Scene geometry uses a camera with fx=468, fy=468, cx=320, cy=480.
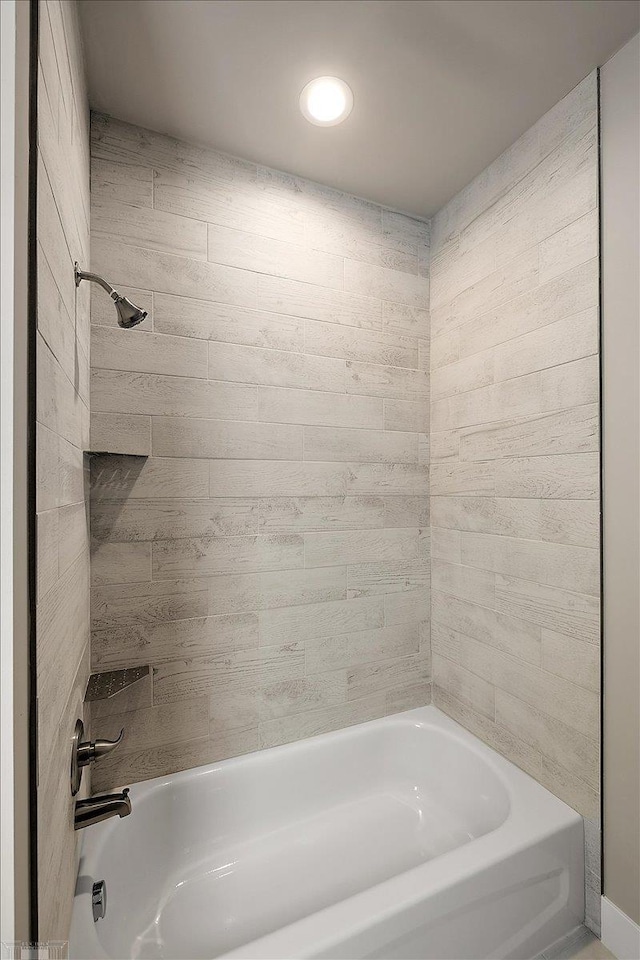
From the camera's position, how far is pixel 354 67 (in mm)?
1346

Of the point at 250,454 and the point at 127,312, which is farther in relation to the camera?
the point at 250,454

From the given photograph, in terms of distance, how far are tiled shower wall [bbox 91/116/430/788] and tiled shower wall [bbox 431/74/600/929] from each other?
0.54 feet

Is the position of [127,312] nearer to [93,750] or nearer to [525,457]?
[93,750]

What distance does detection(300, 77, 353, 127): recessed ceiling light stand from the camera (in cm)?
141

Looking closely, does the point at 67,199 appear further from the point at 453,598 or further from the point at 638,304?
the point at 453,598

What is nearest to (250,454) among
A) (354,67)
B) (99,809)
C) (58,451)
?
(58,451)

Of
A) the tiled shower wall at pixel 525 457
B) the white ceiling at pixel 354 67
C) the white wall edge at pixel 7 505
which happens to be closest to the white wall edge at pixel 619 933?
the tiled shower wall at pixel 525 457

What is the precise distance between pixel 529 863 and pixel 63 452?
63.7 inches

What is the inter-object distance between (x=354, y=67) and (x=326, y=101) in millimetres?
140

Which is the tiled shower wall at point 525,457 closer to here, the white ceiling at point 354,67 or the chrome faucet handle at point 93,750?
the white ceiling at point 354,67

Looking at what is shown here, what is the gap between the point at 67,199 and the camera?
1041 mm

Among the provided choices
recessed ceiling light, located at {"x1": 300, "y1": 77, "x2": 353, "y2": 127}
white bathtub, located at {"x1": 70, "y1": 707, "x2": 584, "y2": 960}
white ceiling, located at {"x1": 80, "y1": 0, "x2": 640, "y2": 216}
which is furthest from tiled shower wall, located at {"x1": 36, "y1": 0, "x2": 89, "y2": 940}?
recessed ceiling light, located at {"x1": 300, "y1": 77, "x2": 353, "y2": 127}

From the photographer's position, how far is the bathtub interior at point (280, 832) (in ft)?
4.46

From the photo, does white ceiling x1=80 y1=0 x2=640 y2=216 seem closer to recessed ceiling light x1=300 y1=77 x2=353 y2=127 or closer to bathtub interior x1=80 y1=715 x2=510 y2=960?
recessed ceiling light x1=300 y1=77 x2=353 y2=127
